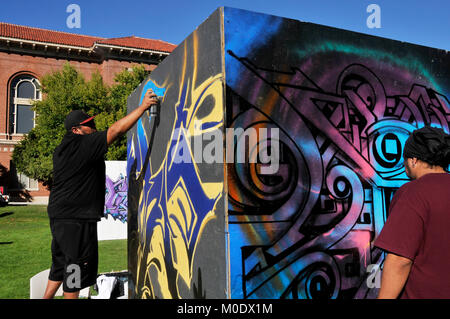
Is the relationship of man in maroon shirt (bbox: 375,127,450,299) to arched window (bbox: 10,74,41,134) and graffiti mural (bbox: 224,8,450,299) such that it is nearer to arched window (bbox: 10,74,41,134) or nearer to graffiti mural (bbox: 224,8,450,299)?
graffiti mural (bbox: 224,8,450,299)

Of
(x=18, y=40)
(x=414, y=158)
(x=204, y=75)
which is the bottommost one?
(x=414, y=158)

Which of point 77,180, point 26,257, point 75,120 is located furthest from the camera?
point 26,257

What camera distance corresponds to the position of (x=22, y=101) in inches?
1213

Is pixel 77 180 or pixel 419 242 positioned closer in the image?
pixel 419 242

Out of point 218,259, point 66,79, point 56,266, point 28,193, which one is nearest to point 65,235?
point 56,266

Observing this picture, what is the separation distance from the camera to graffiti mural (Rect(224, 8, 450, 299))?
259cm

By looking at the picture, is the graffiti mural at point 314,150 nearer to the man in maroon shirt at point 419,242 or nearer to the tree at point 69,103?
the man in maroon shirt at point 419,242

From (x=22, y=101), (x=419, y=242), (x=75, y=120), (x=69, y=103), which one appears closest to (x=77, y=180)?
(x=75, y=120)

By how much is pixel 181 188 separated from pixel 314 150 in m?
1.24

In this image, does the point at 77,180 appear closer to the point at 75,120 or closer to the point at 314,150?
the point at 75,120

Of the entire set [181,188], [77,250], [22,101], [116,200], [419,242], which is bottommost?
[116,200]
